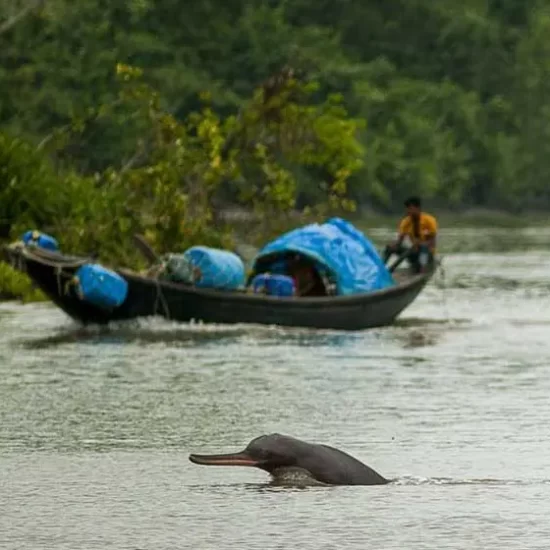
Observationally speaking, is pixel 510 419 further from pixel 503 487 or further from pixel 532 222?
pixel 532 222

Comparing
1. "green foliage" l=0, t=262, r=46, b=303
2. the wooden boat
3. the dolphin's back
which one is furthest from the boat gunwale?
the dolphin's back

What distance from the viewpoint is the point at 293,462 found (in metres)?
13.5

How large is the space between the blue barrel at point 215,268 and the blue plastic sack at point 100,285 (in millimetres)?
907

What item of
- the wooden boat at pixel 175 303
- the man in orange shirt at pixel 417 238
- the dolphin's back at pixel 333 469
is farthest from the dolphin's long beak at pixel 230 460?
the man in orange shirt at pixel 417 238

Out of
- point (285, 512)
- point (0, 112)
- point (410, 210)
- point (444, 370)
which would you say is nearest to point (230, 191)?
point (0, 112)

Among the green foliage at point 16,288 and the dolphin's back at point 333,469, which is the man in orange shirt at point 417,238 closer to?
the green foliage at point 16,288

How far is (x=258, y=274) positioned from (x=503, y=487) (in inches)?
574

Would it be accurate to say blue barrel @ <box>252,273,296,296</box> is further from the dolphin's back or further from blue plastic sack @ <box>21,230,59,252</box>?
the dolphin's back

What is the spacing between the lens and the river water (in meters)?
12.3

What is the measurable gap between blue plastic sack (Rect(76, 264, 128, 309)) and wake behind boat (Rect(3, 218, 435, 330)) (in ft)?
0.03

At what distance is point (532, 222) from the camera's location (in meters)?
78.8

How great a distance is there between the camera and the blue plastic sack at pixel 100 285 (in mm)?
25859

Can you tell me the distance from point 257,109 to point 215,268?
29.5 ft

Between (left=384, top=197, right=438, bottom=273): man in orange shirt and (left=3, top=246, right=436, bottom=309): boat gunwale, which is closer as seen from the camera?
(left=3, top=246, right=436, bottom=309): boat gunwale
